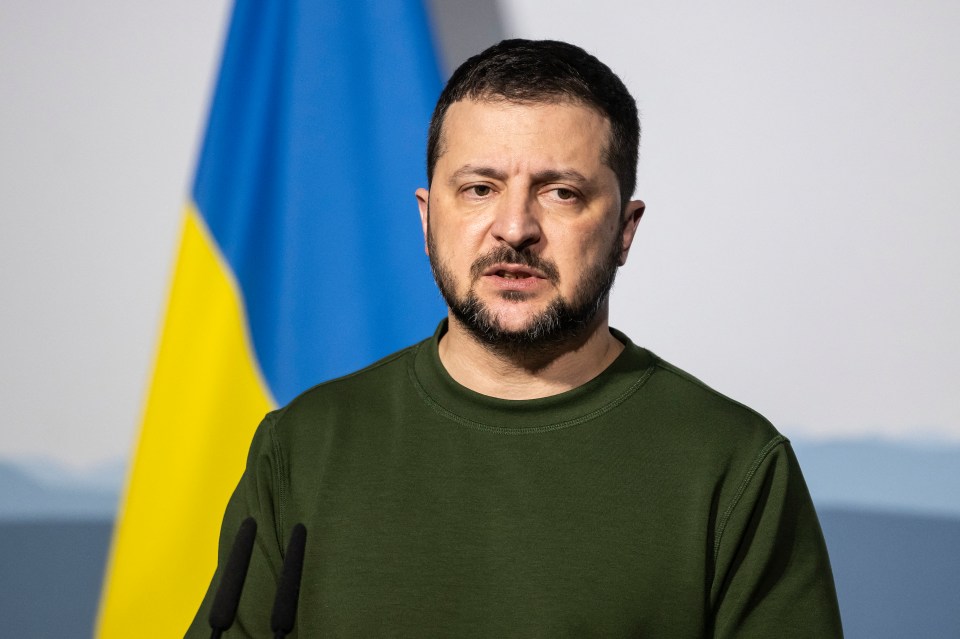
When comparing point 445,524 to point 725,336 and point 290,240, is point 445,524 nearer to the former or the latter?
point 290,240

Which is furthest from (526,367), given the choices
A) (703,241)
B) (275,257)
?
(703,241)

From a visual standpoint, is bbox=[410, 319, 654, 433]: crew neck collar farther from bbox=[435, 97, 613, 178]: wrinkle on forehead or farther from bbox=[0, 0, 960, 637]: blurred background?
bbox=[0, 0, 960, 637]: blurred background

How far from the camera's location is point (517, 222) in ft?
4.00

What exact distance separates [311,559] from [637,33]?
1.40 metres

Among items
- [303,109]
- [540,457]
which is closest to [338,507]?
[540,457]

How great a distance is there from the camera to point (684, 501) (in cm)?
121

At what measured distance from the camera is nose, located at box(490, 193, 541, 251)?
122cm


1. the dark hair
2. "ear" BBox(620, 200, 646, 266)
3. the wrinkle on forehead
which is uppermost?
the dark hair

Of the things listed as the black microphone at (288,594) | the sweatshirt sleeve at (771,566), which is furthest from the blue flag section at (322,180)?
the black microphone at (288,594)

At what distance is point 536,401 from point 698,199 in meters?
1.00

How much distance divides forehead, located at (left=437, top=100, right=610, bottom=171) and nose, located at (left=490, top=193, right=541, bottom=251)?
5cm

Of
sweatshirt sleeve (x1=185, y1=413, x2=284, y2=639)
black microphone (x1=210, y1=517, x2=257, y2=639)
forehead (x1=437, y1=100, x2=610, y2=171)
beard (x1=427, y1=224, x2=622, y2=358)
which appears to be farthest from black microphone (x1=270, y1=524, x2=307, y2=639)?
forehead (x1=437, y1=100, x2=610, y2=171)

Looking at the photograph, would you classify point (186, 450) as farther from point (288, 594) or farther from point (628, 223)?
point (288, 594)

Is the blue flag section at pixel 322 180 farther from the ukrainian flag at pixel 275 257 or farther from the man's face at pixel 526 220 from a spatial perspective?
the man's face at pixel 526 220
